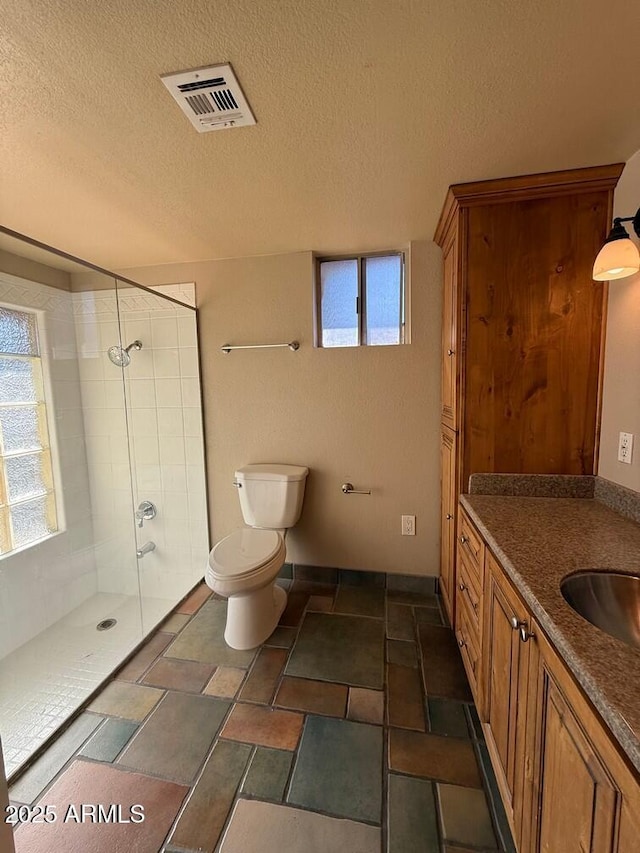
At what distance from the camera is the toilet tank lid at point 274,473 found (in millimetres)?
2205

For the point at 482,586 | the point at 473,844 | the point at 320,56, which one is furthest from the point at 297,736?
the point at 320,56

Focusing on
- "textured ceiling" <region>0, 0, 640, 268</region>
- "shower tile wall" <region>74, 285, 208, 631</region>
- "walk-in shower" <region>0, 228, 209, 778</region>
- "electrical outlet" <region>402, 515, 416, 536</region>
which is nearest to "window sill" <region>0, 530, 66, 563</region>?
"walk-in shower" <region>0, 228, 209, 778</region>

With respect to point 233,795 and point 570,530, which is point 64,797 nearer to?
point 233,795

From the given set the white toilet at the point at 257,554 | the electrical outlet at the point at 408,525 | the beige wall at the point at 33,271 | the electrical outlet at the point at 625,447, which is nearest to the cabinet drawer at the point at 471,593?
the electrical outlet at the point at 408,525

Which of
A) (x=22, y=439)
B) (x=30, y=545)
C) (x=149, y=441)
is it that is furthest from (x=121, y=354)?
(x=30, y=545)

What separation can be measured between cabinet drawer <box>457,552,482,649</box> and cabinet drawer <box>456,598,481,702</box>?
0.06ft

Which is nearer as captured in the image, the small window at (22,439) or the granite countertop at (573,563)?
the granite countertop at (573,563)

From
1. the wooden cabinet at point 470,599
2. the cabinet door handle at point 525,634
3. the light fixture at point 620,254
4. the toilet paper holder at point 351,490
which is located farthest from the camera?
the toilet paper holder at point 351,490

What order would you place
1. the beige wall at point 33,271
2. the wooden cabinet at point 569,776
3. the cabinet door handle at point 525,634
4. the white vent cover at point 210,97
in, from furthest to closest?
the beige wall at point 33,271
the white vent cover at point 210,97
the cabinet door handle at point 525,634
the wooden cabinet at point 569,776

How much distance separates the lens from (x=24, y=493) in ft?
6.47

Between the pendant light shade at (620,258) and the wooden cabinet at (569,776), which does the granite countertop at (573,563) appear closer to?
the wooden cabinet at (569,776)

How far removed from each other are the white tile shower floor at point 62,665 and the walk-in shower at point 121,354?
1513mm

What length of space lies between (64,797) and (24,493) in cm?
145

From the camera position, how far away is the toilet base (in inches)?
70.6
